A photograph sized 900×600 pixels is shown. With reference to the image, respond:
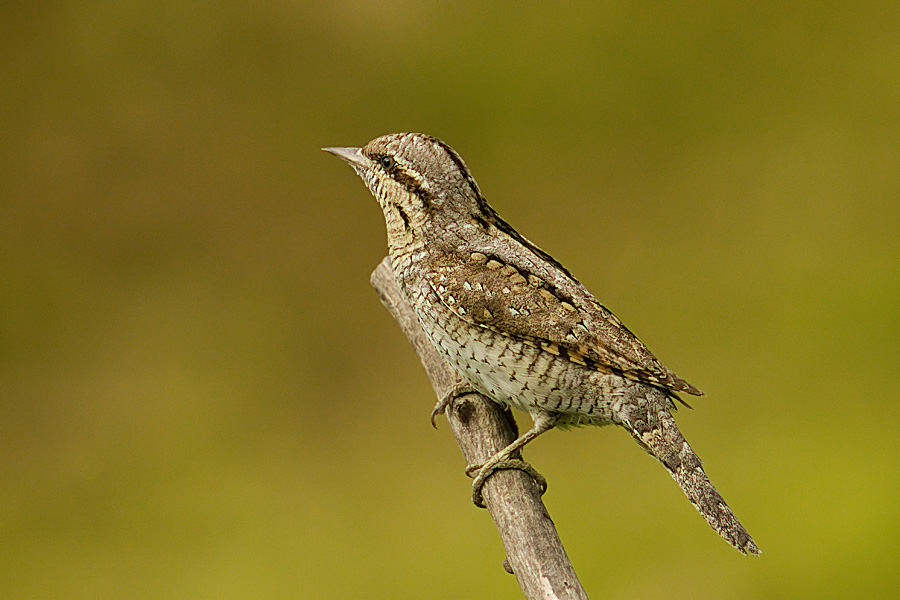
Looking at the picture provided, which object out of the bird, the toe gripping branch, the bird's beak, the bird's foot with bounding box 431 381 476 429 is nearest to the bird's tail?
the bird

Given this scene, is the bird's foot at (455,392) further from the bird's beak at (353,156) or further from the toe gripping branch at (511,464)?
the bird's beak at (353,156)

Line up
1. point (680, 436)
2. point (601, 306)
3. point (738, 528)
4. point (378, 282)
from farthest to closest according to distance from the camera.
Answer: point (378, 282) < point (601, 306) < point (680, 436) < point (738, 528)

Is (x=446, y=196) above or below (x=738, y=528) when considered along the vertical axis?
above

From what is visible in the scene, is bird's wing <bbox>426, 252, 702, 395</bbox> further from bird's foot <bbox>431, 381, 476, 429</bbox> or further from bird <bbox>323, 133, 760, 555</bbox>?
bird's foot <bbox>431, 381, 476, 429</bbox>

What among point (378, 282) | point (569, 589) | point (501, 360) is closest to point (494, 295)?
point (501, 360)

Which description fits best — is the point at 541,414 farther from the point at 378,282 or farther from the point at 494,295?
the point at 378,282

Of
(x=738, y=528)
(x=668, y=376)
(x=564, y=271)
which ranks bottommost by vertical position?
(x=738, y=528)

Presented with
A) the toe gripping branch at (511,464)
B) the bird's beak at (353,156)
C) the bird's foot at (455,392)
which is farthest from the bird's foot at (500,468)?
the bird's beak at (353,156)
